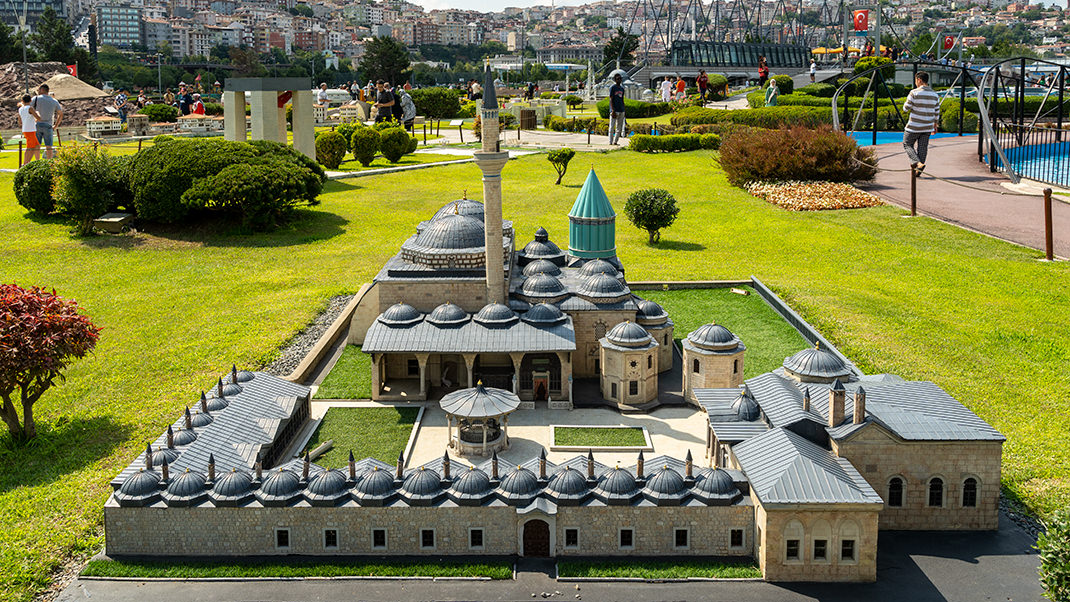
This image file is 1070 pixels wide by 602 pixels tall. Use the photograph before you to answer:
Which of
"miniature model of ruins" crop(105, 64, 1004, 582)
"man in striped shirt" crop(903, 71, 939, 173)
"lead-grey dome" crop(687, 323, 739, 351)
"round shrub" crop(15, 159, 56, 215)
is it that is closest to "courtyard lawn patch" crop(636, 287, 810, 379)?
"lead-grey dome" crop(687, 323, 739, 351)

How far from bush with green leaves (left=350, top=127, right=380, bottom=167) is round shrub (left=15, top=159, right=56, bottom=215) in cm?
1764

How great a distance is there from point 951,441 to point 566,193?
33.4 m

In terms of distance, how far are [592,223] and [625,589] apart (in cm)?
1431

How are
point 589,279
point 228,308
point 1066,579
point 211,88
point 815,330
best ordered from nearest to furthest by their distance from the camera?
point 1066,579 → point 589,279 → point 815,330 → point 228,308 → point 211,88

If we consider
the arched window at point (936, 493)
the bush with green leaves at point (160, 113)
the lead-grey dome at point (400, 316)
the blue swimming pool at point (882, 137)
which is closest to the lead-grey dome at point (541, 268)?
the lead-grey dome at point (400, 316)

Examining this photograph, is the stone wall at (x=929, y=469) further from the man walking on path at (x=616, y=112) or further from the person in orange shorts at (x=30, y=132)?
the man walking on path at (x=616, y=112)

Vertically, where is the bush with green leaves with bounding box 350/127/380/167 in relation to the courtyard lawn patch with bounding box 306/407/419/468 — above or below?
above

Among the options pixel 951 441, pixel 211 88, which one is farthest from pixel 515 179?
pixel 211 88

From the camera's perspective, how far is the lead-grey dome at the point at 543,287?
24.3 m

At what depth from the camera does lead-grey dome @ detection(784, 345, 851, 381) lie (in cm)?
1919

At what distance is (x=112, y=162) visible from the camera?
41.0 metres

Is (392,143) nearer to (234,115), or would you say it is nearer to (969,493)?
(234,115)

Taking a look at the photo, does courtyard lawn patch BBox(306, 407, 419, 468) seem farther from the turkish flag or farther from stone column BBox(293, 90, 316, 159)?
the turkish flag

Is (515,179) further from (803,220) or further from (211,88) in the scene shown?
(211,88)
